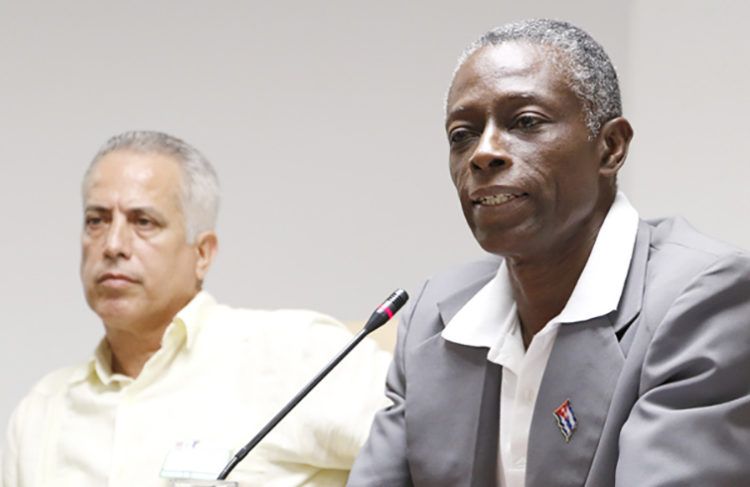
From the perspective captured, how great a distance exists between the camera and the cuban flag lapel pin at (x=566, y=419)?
5.06 ft

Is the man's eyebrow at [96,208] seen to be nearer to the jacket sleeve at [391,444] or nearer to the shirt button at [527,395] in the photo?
the jacket sleeve at [391,444]

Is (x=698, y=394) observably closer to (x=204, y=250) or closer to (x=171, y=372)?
(x=171, y=372)

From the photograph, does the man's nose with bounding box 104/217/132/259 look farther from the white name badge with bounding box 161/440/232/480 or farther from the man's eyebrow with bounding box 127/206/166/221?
the white name badge with bounding box 161/440/232/480

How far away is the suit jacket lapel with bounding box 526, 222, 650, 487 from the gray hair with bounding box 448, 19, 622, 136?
9.6 inches

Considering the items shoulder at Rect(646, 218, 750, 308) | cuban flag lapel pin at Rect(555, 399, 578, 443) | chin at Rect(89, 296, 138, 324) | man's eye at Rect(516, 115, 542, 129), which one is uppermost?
man's eye at Rect(516, 115, 542, 129)

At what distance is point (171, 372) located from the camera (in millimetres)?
2609

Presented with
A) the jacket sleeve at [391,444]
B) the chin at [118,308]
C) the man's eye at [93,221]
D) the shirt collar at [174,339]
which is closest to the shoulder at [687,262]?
the jacket sleeve at [391,444]

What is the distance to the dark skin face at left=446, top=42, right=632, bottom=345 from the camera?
159 cm

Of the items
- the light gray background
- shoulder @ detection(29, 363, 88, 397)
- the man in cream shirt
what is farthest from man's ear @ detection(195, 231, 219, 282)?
the light gray background

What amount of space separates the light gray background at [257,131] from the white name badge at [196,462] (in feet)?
4.16

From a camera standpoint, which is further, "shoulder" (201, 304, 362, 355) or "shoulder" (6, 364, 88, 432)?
"shoulder" (6, 364, 88, 432)

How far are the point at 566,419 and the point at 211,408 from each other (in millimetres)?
1137

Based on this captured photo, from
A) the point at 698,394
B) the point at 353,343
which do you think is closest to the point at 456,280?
the point at 353,343

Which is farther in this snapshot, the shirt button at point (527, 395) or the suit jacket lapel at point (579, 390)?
the shirt button at point (527, 395)
